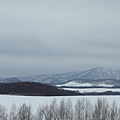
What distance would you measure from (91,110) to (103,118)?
3534mm

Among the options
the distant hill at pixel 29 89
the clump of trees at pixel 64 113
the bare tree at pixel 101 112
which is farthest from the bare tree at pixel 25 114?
the distant hill at pixel 29 89

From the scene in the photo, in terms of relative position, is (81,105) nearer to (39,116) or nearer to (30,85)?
(39,116)

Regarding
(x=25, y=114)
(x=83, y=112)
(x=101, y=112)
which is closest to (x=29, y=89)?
(x=83, y=112)

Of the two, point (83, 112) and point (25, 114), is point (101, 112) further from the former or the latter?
point (25, 114)

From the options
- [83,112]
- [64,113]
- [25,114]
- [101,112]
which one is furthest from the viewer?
[83,112]

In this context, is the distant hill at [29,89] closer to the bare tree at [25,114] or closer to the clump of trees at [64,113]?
the clump of trees at [64,113]

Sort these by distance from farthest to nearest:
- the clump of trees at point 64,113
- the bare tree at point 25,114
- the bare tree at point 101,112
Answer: the bare tree at point 101,112
the clump of trees at point 64,113
the bare tree at point 25,114

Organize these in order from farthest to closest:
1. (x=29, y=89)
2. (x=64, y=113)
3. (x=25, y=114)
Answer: (x=29, y=89) → (x=64, y=113) → (x=25, y=114)

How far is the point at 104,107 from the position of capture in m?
48.2

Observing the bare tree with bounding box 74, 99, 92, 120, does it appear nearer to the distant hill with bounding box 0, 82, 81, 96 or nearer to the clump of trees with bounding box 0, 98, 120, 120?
the clump of trees with bounding box 0, 98, 120, 120

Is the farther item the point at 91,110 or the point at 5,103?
the point at 5,103

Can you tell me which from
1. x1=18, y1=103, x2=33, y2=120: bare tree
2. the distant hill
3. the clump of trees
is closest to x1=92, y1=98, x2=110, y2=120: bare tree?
the clump of trees

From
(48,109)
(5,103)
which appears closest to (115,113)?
(48,109)

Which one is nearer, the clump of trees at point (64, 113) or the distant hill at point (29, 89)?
the clump of trees at point (64, 113)
